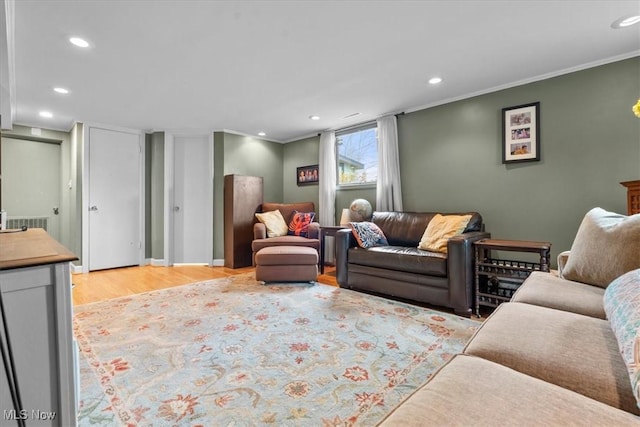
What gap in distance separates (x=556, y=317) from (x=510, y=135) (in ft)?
8.40

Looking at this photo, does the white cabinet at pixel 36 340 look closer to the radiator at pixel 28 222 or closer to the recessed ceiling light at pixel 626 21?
the recessed ceiling light at pixel 626 21

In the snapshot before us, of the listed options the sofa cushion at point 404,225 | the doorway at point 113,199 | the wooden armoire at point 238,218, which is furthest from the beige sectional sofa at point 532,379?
the doorway at point 113,199

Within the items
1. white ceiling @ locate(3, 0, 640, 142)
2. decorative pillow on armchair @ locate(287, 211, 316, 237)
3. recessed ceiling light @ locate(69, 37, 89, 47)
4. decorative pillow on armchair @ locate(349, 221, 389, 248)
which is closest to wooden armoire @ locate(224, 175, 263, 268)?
decorative pillow on armchair @ locate(287, 211, 316, 237)

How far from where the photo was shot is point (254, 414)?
1289mm

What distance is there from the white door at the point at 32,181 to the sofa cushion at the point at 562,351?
20.4 ft

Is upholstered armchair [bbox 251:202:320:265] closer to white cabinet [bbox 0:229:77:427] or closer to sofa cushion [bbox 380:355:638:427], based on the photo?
white cabinet [bbox 0:229:77:427]

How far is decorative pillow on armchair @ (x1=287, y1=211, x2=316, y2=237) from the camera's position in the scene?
4.45 meters

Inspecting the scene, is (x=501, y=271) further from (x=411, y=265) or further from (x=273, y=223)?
(x=273, y=223)

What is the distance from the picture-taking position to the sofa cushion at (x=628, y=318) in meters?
0.67

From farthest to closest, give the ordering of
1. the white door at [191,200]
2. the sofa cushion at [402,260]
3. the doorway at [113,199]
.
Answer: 1. the white door at [191,200]
2. the doorway at [113,199]
3. the sofa cushion at [402,260]

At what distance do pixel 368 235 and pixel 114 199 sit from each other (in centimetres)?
407

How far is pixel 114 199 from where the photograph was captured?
4.54m

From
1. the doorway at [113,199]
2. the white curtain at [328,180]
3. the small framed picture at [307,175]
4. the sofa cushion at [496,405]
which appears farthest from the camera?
the small framed picture at [307,175]

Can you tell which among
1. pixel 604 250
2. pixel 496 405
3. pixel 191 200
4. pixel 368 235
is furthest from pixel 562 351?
pixel 191 200
